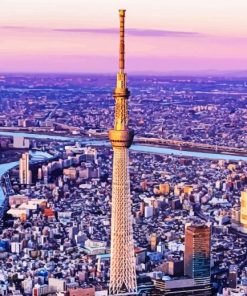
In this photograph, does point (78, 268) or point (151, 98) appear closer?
point (78, 268)

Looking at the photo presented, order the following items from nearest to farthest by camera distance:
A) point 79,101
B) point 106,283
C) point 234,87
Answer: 1. point 106,283
2. point 234,87
3. point 79,101

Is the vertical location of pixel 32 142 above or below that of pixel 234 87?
below

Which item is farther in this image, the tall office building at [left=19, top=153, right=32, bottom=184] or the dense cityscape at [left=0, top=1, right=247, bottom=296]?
the tall office building at [left=19, top=153, right=32, bottom=184]

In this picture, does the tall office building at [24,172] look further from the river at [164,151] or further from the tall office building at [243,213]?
the tall office building at [243,213]

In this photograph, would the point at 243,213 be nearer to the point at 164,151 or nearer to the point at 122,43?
the point at 122,43

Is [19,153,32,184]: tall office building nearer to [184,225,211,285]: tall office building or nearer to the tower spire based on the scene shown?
[184,225,211,285]: tall office building

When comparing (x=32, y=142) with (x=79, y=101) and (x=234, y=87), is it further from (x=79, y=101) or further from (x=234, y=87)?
(x=234, y=87)

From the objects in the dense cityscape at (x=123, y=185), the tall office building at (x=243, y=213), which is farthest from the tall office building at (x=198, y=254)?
the tall office building at (x=243, y=213)

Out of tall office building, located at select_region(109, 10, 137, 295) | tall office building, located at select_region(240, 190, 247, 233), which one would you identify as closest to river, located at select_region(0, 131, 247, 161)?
tall office building, located at select_region(240, 190, 247, 233)

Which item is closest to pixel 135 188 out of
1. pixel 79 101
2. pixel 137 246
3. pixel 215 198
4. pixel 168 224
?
pixel 215 198
